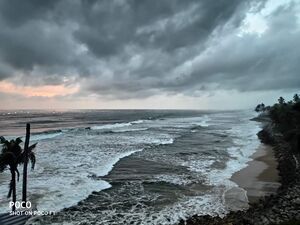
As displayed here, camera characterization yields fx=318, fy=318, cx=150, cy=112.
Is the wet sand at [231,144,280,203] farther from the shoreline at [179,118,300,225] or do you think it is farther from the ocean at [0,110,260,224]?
the shoreline at [179,118,300,225]

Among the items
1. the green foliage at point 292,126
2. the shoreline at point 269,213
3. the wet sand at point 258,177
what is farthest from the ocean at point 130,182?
the green foliage at point 292,126

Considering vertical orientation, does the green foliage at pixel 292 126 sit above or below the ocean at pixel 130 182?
above

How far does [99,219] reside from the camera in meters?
21.4

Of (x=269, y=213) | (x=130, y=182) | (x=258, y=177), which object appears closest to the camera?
(x=269, y=213)

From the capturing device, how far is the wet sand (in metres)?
28.1

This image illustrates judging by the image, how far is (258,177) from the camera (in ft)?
109

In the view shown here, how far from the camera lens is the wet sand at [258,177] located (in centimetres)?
2814

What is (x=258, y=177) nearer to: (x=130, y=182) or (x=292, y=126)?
(x=130, y=182)

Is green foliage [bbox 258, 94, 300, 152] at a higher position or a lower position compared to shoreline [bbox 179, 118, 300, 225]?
higher

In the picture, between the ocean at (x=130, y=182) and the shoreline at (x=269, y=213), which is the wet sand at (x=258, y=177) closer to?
the ocean at (x=130, y=182)

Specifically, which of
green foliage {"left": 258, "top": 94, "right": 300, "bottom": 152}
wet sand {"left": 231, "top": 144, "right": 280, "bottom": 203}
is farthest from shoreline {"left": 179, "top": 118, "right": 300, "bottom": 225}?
green foliage {"left": 258, "top": 94, "right": 300, "bottom": 152}

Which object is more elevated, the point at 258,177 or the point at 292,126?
the point at 292,126

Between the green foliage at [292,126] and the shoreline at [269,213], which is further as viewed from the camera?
the green foliage at [292,126]

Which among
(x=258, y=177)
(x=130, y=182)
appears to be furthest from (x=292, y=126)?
(x=130, y=182)
